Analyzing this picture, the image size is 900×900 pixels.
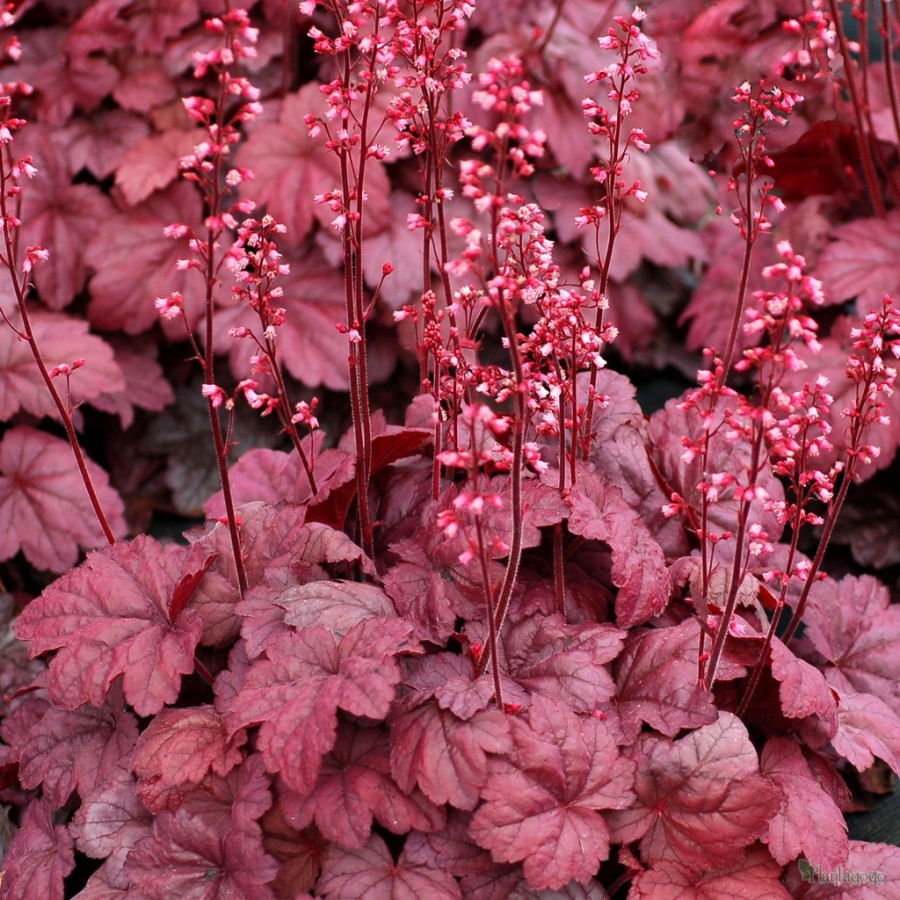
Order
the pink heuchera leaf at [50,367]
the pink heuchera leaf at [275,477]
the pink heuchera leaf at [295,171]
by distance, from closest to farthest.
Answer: the pink heuchera leaf at [275,477], the pink heuchera leaf at [50,367], the pink heuchera leaf at [295,171]

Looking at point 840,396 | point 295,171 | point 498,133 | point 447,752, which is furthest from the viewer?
point 295,171

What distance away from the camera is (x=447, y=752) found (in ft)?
5.30

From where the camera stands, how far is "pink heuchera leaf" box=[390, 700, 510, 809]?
1.59 meters

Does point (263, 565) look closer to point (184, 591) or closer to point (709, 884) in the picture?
point (184, 591)

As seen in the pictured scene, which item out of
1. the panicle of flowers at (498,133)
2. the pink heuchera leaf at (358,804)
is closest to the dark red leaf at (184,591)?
the pink heuchera leaf at (358,804)

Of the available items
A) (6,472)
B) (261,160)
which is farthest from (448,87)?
(6,472)

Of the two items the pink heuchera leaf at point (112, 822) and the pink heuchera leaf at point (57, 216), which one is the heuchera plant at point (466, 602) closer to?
the pink heuchera leaf at point (112, 822)

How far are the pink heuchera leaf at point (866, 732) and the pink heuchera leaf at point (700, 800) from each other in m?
0.25

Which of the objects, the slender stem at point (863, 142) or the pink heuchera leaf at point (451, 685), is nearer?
the pink heuchera leaf at point (451, 685)

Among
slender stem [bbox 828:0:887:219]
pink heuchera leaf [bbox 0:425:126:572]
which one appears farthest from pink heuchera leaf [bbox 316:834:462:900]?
slender stem [bbox 828:0:887:219]

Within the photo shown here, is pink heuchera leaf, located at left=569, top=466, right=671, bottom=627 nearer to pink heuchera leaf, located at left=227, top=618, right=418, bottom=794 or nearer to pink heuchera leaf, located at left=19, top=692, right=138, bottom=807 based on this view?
pink heuchera leaf, located at left=227, top=618, right=418, bottom=794

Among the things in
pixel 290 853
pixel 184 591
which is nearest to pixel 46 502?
pixel 184 591

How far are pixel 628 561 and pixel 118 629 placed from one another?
3.18ft

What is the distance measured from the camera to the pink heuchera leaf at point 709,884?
5.31 feet
